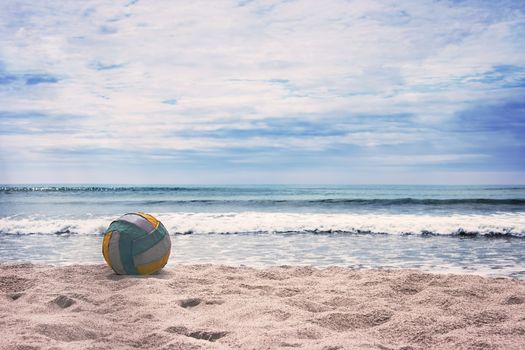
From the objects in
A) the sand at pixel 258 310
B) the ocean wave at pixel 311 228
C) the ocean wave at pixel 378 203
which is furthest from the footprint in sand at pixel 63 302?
the ocean wave at pixel 378 203

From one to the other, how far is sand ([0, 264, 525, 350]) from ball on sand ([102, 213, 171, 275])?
20 centimetres

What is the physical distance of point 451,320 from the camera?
3992mm

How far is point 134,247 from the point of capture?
6148 millimetres

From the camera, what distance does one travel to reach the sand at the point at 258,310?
11.6 feet

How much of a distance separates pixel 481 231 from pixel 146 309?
11.0 m

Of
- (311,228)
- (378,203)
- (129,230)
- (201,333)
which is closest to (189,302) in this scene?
(201,333)

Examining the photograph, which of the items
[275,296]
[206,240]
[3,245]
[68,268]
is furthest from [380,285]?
[3,245]

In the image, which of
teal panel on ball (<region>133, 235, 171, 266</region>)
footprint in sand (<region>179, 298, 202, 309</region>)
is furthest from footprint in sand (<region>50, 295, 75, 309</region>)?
teal panel on ball (<region>133, 235, 171, 266</region>)

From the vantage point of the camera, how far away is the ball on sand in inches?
241

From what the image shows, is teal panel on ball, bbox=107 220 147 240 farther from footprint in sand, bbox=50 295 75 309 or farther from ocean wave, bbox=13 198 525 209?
ocean wave, bbox=13 198 525 209

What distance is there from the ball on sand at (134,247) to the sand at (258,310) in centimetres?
20

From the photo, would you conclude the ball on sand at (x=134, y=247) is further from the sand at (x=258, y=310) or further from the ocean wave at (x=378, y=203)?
the ocean wave at (x=378, y=203)

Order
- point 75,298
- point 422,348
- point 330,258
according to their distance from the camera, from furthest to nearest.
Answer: point 330,258 → point 75,298 → point 422,348

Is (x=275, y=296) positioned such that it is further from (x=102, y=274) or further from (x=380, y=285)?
(x=102, y=274)
